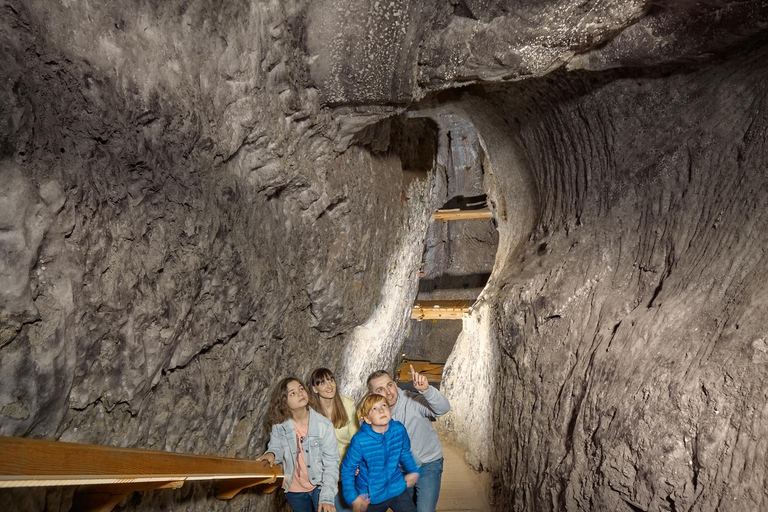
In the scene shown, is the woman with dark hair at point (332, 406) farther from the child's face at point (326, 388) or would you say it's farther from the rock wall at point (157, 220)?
the rock wall at point (157, 220)

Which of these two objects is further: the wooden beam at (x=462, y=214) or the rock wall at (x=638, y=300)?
the wooden beam at (x=462, y=214)

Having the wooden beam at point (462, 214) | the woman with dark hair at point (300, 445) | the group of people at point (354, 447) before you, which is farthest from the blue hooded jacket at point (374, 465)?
the wooden beam at point (462, 214)

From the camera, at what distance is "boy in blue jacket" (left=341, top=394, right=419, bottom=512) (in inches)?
113

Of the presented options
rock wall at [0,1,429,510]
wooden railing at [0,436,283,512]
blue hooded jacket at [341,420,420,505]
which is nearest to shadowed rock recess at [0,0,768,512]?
rock wall at [0,1,429,510]

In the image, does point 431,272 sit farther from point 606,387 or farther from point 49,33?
point 49,33

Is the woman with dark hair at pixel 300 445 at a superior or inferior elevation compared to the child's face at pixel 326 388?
inferior

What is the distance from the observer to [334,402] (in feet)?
10.9

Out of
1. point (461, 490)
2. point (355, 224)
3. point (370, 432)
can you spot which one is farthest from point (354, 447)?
point (461, 490)

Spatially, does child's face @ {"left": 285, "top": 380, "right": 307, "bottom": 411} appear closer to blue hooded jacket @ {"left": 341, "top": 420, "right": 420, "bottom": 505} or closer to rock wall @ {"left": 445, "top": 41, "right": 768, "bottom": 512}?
blue hooded jacket @ {"left": 341, "top": 420, "right": 420, "bottom": 505}

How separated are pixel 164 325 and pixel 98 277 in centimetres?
44

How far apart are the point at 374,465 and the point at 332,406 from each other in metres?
0.51

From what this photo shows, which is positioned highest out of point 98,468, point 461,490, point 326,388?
point 98,468

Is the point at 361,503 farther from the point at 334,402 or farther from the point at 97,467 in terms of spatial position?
the point at 97,467

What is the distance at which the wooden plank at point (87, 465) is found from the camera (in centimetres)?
131
